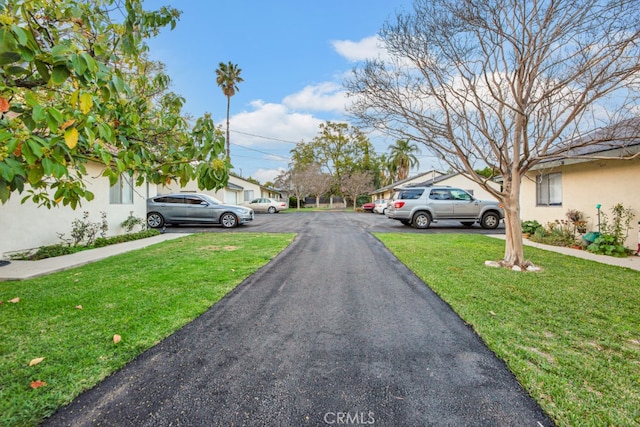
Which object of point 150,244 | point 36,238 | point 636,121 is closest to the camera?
point 636,121

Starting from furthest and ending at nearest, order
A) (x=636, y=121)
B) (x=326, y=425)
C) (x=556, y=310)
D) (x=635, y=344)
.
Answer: (x=636, y=121), (x=556, y=310), (x=635, y=344), (x=326, y=425)

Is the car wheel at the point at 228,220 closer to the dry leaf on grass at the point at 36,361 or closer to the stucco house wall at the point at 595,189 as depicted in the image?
the stucco house wall at the point at 595,189

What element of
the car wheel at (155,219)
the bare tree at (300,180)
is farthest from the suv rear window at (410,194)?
the bare tree at (300,180)

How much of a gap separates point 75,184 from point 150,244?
306 inches

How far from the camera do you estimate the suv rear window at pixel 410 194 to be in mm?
13352

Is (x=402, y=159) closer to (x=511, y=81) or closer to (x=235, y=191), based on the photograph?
(x=235, y=191)

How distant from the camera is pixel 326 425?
1.74 m

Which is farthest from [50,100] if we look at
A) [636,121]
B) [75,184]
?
[636,121]

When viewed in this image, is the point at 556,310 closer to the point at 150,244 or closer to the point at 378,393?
the point at 378,393

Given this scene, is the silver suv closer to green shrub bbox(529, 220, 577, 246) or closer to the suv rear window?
the suv rear window

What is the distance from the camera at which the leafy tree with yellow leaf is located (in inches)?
58.1

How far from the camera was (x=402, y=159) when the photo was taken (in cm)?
4612

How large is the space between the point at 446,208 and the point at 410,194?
5.50 feet
